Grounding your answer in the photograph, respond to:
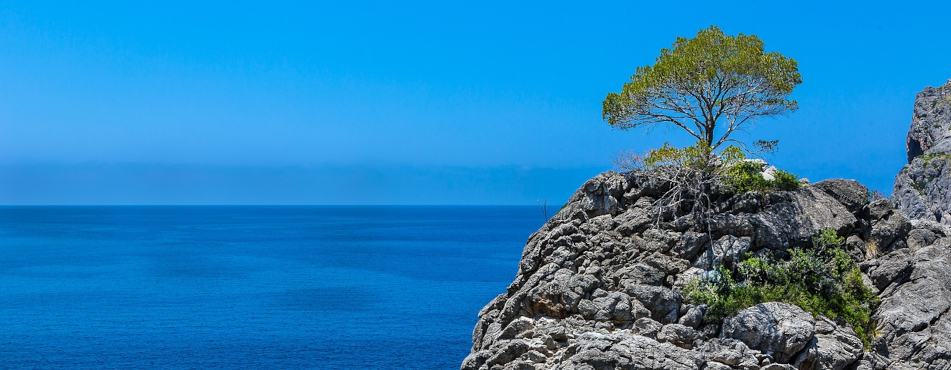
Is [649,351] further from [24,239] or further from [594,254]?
[24,239]

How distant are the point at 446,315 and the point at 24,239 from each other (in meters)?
161

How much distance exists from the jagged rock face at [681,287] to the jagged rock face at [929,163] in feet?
349

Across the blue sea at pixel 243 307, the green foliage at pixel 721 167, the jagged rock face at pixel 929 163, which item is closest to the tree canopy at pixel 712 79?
the green foliage at pixel 721 167

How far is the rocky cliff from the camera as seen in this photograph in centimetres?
2522

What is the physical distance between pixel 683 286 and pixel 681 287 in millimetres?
82

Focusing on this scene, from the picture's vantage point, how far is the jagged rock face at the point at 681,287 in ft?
82.7

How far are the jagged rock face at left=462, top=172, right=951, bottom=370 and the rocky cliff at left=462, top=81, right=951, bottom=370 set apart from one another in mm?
44

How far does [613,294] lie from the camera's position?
2720 cm

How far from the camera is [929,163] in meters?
136

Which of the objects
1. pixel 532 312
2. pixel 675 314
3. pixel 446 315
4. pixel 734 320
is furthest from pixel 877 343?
pixel 446 315

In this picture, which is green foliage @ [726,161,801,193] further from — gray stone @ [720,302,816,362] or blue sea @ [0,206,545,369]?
blue sea @ [0,206,545,369]

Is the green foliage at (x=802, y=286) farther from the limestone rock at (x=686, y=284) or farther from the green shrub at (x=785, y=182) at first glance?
the green shrub at (x=785, y=182)

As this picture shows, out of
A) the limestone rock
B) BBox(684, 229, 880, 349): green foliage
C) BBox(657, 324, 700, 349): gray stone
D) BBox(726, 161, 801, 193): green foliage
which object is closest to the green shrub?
BBox(726, 161, 801, 193): green foliage

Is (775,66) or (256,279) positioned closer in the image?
(775,66)
